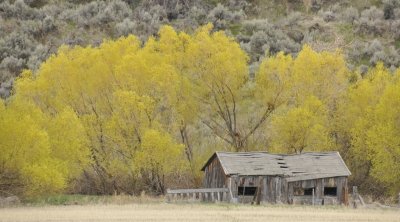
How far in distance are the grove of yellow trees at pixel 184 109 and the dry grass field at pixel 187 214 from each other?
→ 818 centimetres

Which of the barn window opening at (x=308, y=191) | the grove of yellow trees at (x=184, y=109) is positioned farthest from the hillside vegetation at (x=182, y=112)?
the barn window opening at (x=308, y=191)

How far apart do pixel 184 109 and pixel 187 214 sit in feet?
54.9

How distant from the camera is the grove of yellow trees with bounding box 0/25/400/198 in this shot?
41.7 meters

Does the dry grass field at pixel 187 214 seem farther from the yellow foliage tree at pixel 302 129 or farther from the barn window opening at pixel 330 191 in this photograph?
the yellow foliage tree at pixel 302 129

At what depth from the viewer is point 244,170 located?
1526 inches

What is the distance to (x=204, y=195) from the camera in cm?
3875

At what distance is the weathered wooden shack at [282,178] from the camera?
127 ft

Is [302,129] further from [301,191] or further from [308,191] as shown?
[301,191]

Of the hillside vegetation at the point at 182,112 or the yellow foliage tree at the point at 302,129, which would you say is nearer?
the hillside vegetation at the point at 182,112

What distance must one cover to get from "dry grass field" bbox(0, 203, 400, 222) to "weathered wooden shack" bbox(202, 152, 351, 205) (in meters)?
5.20

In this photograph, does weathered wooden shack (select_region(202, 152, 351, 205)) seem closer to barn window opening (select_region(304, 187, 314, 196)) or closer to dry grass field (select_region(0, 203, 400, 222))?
barn window opening (select_region(304, 187, 314, 196))

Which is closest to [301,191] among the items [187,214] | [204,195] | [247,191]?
[247,191]

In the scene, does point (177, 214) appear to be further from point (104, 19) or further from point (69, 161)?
point (104, 19)

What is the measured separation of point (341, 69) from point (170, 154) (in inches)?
502
